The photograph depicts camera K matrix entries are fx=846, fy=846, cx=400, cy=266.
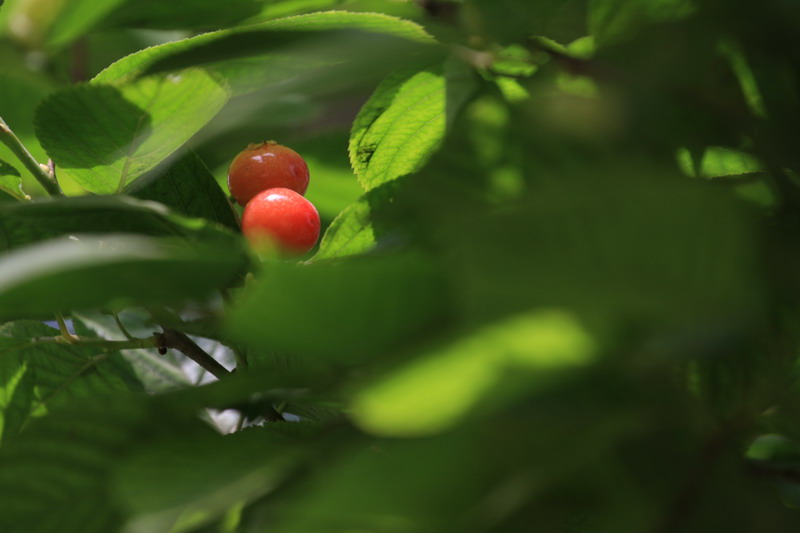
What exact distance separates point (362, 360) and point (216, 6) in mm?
188

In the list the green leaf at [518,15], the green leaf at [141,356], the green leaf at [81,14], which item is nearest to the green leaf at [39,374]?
the green leaf at [141,356]

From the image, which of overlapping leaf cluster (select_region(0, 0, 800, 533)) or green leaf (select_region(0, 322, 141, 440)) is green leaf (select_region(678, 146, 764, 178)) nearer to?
overlapping leaf cluster (select_region(0, 0, 800, 533))

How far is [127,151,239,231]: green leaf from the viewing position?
38 cm

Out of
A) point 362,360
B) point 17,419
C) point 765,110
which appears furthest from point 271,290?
point 17,419

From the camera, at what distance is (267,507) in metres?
0.24

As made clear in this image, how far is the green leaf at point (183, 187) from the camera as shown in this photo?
1.24 feet

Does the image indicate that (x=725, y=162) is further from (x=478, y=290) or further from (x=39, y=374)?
(x=39, y=374)

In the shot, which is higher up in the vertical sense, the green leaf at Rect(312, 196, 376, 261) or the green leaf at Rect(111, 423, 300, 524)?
the green leaf at Rect(111, 423, 300, 524)

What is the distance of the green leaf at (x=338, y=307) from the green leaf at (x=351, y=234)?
0.15 metres

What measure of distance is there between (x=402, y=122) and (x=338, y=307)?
0.73ft

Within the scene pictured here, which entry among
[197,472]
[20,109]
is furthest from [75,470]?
[20,109]

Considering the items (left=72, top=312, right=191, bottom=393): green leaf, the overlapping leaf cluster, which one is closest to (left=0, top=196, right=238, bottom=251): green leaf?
the overlapping leaf cluster

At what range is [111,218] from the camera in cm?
27

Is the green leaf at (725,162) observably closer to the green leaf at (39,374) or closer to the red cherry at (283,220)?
the red cherry at (283,220)
